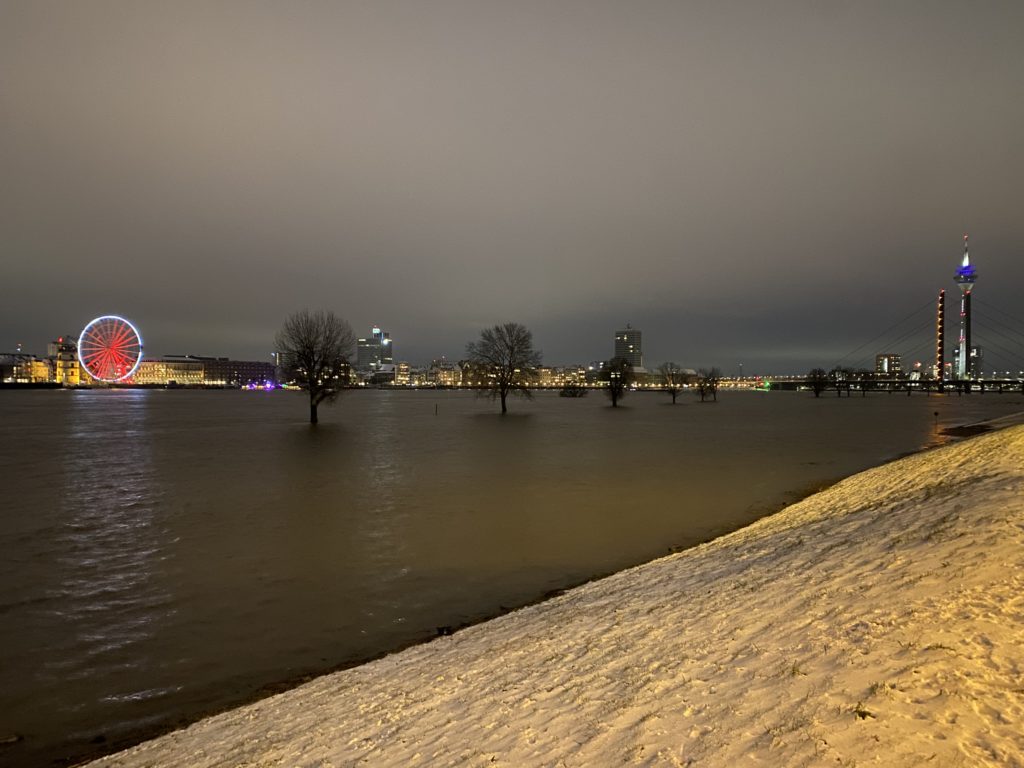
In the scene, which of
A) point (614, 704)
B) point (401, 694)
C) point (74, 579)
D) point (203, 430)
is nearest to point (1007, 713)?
point (614, 704)

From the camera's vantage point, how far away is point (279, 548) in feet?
46.7

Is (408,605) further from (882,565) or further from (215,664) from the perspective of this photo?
(882,565)

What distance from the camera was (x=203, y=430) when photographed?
162ft

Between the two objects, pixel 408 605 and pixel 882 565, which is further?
pixel 408 605

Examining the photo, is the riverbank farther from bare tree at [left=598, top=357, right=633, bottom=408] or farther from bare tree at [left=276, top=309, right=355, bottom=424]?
bare tree at [left=598, top=357, right=633, bottom=408]

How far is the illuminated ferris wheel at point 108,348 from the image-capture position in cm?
12675

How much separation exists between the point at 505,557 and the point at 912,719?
9.46 meters

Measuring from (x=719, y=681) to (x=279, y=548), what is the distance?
37.6 feet

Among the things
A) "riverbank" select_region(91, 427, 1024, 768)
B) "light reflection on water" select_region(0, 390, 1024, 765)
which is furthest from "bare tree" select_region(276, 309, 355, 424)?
"riverbank" select_region(91, 427, 1024, 768)

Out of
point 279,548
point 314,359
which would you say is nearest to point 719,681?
point 279,548

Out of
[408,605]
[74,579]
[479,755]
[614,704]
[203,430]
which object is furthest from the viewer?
[203,430]

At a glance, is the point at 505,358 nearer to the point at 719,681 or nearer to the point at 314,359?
the point at 314,359

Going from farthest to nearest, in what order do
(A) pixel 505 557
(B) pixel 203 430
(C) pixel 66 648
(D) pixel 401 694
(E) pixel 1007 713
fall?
(B) pixel 203 430 < (A) pixel 505 557 < (C) pixel 66 648 < (D) pixel 401 694 < (E) pixel 1007 713

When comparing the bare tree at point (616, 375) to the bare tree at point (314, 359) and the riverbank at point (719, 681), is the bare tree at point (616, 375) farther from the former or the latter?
the riverbank at point (719, 681)
